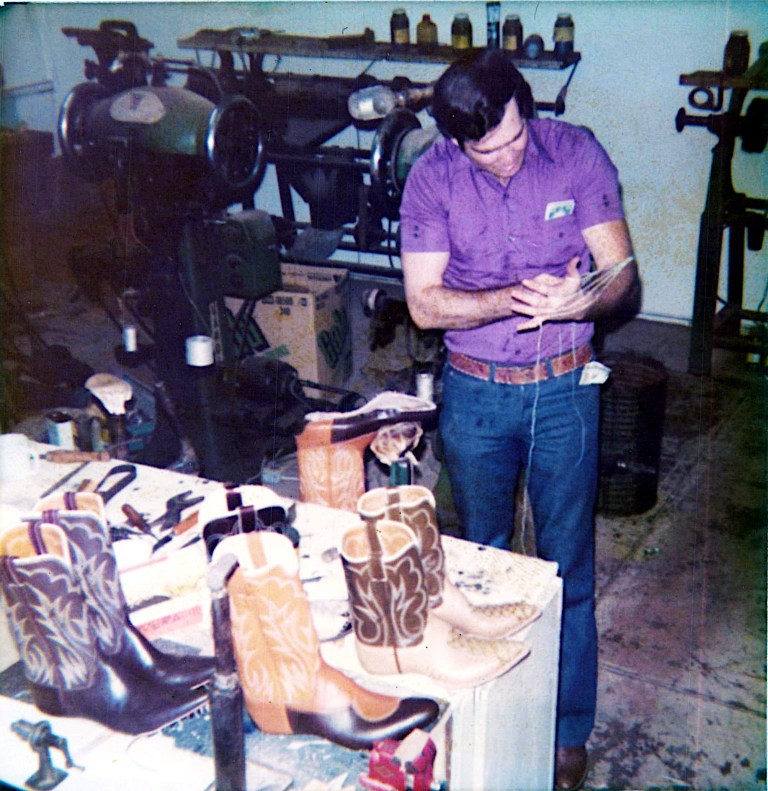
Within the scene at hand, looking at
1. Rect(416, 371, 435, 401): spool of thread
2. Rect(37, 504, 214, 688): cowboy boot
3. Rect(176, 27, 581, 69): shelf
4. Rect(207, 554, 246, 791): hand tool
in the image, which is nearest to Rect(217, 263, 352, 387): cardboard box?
Rect(176, 27, 581, 69): shelf

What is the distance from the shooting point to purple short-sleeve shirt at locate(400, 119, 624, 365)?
2.02 metres

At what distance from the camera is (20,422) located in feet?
14.2

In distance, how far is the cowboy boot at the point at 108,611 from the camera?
4.71 ft

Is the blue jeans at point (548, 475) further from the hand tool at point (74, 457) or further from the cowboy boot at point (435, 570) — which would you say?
the hand tool at point (74, 457)

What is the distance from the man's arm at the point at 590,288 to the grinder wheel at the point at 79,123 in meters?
2.44

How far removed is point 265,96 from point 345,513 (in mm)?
3741

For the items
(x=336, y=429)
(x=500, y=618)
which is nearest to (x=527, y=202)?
(x=336, y=429)

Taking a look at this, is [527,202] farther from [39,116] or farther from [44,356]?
[39,116]

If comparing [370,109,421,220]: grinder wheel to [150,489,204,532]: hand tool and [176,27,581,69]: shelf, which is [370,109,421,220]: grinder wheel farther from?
[150,489,204,532]: hand tool

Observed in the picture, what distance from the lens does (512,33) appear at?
496cm

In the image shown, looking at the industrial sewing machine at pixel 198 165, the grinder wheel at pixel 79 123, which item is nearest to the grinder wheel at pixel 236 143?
the industrial sewing machine at pixel 198 165

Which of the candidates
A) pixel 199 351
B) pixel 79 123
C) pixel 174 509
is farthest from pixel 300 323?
pixel 174 509

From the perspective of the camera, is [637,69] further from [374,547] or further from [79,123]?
[374,547]

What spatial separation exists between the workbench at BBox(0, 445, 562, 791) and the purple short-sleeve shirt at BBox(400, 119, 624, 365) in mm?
503
